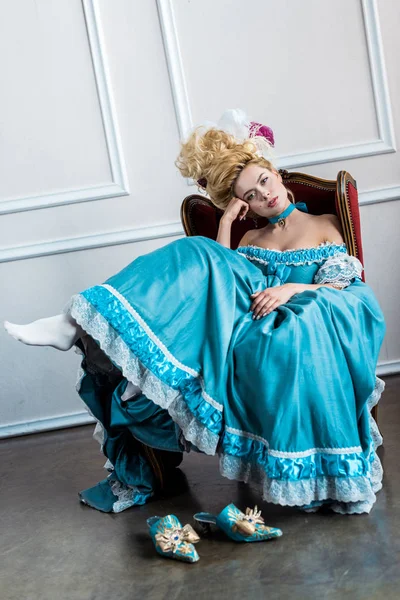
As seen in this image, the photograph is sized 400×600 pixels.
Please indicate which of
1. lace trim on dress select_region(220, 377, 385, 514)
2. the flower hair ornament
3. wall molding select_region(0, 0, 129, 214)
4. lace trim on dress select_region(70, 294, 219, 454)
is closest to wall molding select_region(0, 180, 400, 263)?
wall molding select_region(0, 0, 129, 214)

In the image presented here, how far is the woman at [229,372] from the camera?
1908mm

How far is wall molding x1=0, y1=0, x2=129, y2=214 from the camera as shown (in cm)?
343

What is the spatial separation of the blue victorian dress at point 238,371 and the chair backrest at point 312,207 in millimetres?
365

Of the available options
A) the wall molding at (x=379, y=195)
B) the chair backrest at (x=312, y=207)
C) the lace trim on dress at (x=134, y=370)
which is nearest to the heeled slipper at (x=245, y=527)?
the lace trim on dress at (x=134, y=370)

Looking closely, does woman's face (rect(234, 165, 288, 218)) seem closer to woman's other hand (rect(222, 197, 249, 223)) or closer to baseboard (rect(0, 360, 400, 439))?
woman's other hand (rect(222, 197, 249, 223))

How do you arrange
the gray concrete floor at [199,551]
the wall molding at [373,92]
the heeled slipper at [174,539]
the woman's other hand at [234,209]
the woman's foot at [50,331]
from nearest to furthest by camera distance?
the gray concrete floor at [199,551] → the heeled slipper at [174,539] → the woman's foot at [50,331] → the woman's other hand at [234,209] → the wall molding at [373,92]

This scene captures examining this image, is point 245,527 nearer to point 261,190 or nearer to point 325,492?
point 325,492

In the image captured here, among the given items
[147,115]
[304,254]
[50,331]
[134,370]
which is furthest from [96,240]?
[134,370]

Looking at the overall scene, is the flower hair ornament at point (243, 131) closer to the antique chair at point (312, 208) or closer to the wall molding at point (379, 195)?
the antique chair at point (312, 208)

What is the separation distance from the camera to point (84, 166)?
350 centimetres

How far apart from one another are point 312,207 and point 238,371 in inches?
40.5

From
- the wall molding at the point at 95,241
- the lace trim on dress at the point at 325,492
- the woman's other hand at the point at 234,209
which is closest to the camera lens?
the lace trim on dress at the point at 325,492

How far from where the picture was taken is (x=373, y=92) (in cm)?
341

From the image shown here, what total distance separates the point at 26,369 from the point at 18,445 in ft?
1.30
